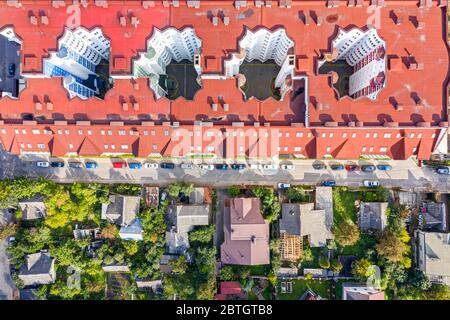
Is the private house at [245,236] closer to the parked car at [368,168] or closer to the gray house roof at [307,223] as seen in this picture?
the gray house roof at [307,223]

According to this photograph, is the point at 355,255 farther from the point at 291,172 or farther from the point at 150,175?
the point at 150,175

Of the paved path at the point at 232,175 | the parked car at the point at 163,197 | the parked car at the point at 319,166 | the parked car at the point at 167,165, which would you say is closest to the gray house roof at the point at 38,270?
the paved path at the point at 232,175

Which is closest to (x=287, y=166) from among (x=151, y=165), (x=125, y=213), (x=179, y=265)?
(x=151, y=165)

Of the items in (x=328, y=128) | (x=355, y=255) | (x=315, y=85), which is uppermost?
(x=315, y=85)

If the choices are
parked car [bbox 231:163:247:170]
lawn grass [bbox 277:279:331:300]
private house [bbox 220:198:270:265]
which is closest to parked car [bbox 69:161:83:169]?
parked car [bbox 231:163:247:170]

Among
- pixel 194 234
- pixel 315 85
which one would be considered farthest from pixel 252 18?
pixel 194 234

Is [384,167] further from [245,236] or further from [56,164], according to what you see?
[56,164]
